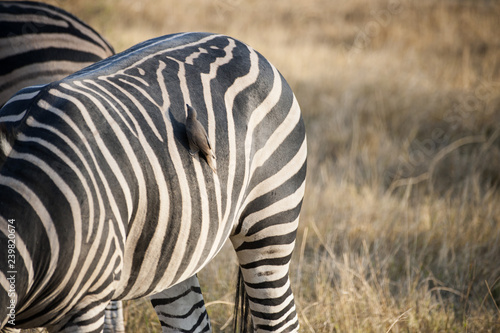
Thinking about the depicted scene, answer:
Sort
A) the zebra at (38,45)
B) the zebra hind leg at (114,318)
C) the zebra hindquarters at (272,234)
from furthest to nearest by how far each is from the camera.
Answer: the zebra hind leg at (114,318), the zebra at (38,45), the zebra hindquarters at (272,234)

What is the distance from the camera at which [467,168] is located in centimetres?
540

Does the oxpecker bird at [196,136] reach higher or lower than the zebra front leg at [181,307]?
Answer: higher

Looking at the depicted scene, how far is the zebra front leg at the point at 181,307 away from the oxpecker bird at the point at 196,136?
2.76 ft

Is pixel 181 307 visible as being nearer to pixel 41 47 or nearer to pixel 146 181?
pixel 146 181

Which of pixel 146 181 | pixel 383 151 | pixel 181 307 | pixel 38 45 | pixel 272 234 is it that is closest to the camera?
pixel 146 181

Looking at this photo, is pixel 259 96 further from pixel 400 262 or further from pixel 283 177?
pixel 400 262

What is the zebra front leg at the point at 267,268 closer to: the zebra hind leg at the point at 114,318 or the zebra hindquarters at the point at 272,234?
the zebra hindquarters at the point at 272,234

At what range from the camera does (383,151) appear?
5.68m

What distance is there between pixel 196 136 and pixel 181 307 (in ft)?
3.24

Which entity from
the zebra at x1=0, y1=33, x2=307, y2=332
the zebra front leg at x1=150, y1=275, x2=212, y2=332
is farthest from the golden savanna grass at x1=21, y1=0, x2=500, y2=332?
the zebra at x1=0, y1=33, x2=307, y2=332

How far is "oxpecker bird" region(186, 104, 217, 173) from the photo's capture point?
156cm

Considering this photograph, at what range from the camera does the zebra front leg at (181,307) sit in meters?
2.17

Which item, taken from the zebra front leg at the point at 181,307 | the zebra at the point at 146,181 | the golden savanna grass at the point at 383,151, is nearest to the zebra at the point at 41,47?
the zebra front leg at the point at 181,307

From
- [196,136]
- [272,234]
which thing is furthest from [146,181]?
[272,234]
